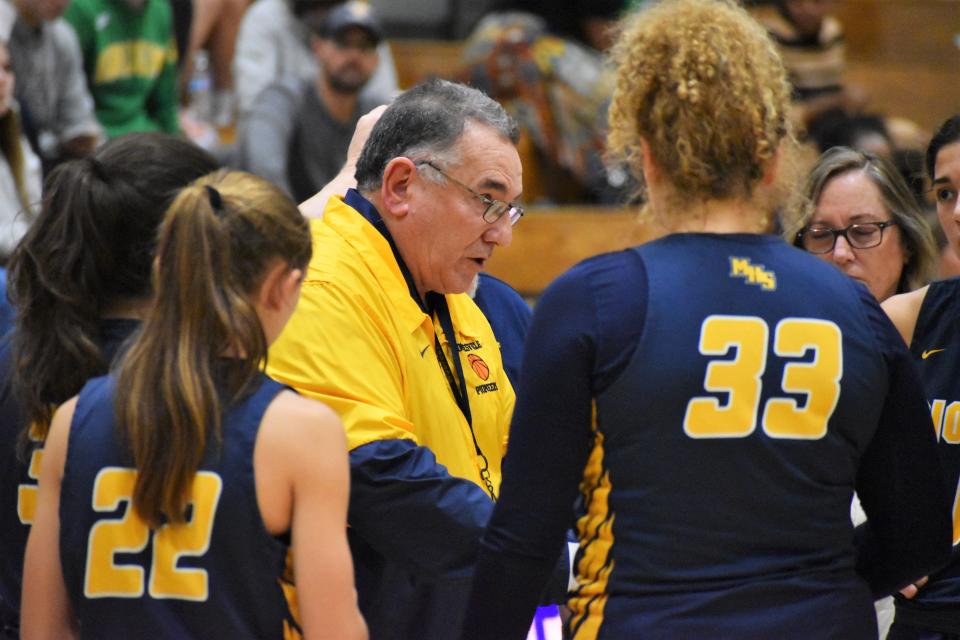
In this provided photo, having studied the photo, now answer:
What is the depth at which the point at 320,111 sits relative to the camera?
588 cm

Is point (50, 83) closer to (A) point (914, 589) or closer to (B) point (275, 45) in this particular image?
(B) point (275, 45)

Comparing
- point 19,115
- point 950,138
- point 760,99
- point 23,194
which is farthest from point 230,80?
point 760,99

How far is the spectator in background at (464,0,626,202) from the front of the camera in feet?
22.2

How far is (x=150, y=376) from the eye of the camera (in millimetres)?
1729

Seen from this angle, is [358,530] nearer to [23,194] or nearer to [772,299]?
[772,299]

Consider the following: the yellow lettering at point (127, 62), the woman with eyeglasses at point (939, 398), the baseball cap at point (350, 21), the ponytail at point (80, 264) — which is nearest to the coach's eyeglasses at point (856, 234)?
the woman with eyeglasses at point (939, 398)

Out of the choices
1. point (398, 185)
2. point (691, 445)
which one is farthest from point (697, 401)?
point (398, 185)

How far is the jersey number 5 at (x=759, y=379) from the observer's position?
168 cm

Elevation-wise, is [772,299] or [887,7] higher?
[772,299]

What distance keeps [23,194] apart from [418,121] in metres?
2.80

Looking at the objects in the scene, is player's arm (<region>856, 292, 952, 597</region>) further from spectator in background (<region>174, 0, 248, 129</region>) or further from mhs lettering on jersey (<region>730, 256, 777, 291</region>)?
spectator in background (<region>174, 0, 248, 129</region>)

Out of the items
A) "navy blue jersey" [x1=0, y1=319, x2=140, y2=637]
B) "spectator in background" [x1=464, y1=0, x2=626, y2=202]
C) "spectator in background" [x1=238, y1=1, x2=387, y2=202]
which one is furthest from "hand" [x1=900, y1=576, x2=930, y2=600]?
"spectator in background" [x1=464, y1=0, x2=626, y2=202]

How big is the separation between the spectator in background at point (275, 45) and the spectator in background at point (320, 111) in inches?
16.3

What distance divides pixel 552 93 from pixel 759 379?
17.3 ft
